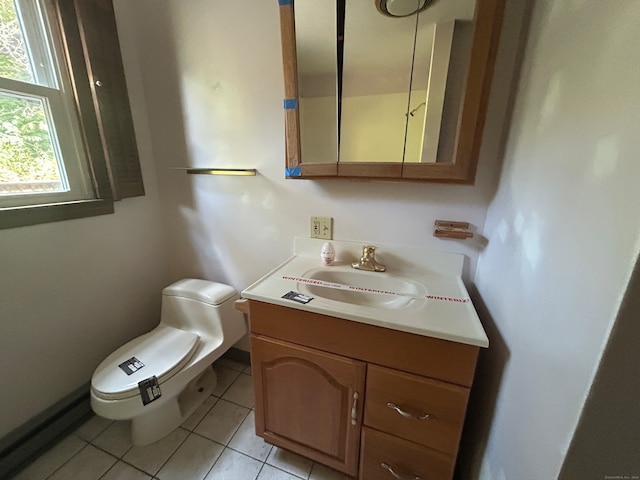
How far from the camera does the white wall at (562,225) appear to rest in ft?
1.23

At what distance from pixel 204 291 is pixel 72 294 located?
585mm

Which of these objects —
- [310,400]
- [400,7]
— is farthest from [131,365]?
[400,7]

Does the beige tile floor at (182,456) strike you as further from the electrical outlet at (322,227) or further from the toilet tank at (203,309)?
the electrical outlet at (322,227)

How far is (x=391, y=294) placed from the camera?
965 mm

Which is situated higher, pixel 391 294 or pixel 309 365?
pixel 391 294

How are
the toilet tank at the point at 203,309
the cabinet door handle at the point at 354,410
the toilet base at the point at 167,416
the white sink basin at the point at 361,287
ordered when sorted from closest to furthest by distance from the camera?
the cabinet door handle at the point at 354,410 < the white sink basin at the point at 361,287 < the toilet base at the point at 167,416 < the toilet tank at the point at 203,309

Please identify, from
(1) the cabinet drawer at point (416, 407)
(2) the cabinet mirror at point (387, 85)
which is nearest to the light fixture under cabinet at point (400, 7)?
(2) the cabinet mirror at point (387, 85)

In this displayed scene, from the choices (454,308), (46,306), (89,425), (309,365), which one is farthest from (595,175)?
(89,425)

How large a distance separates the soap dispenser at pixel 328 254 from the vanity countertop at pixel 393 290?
3cm

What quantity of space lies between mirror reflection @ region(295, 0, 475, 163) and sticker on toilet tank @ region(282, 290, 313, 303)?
56 cm

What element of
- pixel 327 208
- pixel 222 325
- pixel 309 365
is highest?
pixel 327 208

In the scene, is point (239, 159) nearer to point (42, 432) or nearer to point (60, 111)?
point (60, 111)

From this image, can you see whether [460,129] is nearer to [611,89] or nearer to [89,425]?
[611,89]

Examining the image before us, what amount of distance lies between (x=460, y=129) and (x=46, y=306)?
1.86 metres
